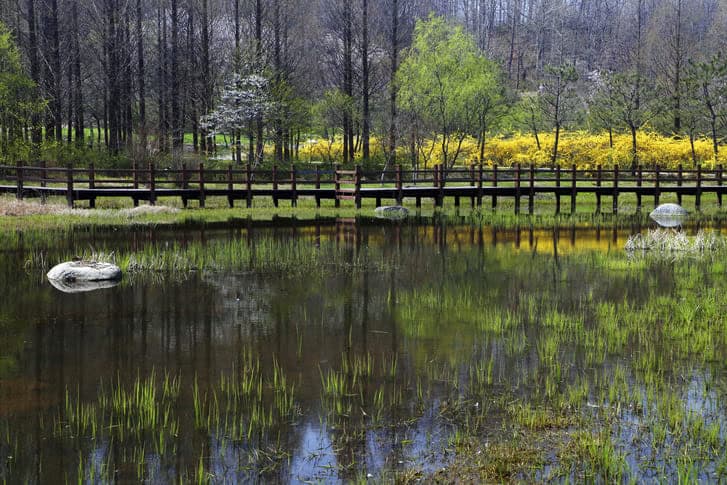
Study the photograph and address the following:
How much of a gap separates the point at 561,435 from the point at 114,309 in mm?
7428

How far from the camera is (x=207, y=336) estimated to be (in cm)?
1005

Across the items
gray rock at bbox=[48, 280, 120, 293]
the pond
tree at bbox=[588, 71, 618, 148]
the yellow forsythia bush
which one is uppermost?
tree at bbox=[588, 71, 618, 148]

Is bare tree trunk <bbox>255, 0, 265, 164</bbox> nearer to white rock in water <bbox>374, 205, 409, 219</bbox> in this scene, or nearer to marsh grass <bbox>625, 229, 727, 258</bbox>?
white rock in water <bbox>374, 205, 409, 219</bbox>

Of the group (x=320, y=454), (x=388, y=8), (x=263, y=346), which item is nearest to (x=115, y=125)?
(x=388, y=8)

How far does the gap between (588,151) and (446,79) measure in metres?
11.5

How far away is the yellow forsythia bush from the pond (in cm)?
3327

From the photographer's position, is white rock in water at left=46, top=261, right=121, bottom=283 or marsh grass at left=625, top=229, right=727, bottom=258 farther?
marsh grass at left=625, top=229, right=727, bottom=258

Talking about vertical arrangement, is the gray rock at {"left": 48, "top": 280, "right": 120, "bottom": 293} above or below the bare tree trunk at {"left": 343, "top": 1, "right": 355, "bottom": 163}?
below

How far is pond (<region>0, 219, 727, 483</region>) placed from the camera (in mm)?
6047

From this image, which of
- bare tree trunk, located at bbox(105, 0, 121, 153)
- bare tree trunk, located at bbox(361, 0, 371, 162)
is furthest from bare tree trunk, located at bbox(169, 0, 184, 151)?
bare tree trunk, located at bbox(361, 0, 371, 162)

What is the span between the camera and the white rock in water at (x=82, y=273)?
13.8 metres

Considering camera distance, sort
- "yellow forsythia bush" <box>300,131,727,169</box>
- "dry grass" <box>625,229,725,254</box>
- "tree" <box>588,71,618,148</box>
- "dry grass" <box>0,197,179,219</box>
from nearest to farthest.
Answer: "dry grass" <box>625,229,725,254</box>
"dry grass" <box>0,197,179,219</box>
"tree" <box>588,71,618,148</box>
"yellow forsythia bush" <box>300,131,727,169</box>

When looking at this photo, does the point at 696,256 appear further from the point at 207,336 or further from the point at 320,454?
the point at 320,454

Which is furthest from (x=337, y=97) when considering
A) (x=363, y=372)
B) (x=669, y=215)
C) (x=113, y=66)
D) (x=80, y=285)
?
(x=363, y=372)
